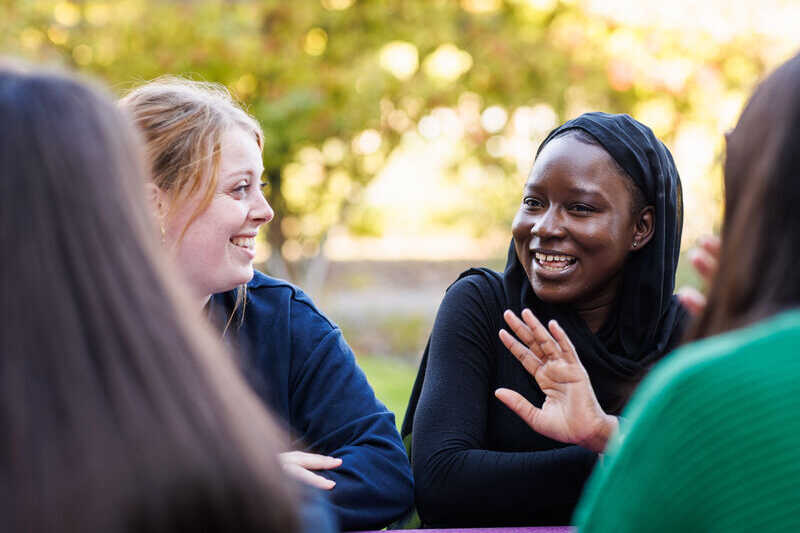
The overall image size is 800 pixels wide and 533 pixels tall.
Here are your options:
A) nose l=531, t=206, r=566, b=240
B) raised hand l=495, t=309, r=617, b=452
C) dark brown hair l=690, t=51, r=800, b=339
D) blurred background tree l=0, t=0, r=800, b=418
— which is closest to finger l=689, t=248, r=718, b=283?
dark brown hair l=690, t=51, r=800, b=339

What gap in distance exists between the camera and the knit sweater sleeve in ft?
7.97

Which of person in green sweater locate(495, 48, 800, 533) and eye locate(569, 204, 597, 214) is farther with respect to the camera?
eye locate(569, 204, 597, 214)

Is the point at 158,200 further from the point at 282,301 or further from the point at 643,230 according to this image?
the point at 643,230

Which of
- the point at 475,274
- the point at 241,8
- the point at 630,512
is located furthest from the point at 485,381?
the point at 241,8

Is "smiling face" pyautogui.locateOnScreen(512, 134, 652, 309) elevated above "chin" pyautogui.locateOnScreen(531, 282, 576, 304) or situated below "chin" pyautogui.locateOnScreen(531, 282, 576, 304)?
above

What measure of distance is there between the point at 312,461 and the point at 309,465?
0.01 m

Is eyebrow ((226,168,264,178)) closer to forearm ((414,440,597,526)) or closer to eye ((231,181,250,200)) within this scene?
eye ((231,181,250,200))

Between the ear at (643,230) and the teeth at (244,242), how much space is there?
3.71 feet

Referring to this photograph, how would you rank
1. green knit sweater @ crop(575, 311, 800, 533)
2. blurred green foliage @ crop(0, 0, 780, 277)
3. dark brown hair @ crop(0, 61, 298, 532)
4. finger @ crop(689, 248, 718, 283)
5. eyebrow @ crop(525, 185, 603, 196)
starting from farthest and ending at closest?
blurred green foliage @ crop(0, 0, 780, 277) < eyebrow @ crop(525, 185, 603, 196) < finger @ crop(689, 248, 718, 283) < green knit sweater @ crop(575, 311, 800, 533) < dark brown hair @ crop(0, 61, 298, 532)

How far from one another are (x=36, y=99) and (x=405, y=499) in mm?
1661

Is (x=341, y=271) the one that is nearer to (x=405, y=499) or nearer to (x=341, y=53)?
(x=341, y=53)

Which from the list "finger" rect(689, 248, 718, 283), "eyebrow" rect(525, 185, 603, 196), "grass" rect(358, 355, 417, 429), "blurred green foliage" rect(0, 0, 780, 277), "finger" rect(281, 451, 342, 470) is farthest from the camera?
"blurred green foliage" rect(0, 0, 780, 277)

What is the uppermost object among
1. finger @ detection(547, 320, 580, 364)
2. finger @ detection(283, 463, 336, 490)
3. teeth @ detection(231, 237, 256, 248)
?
teeth @ detection(231, 237, 256, 248)

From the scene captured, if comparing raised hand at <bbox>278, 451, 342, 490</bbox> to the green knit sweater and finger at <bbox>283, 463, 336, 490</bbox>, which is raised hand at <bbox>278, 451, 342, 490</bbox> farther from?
the green knit sweater
